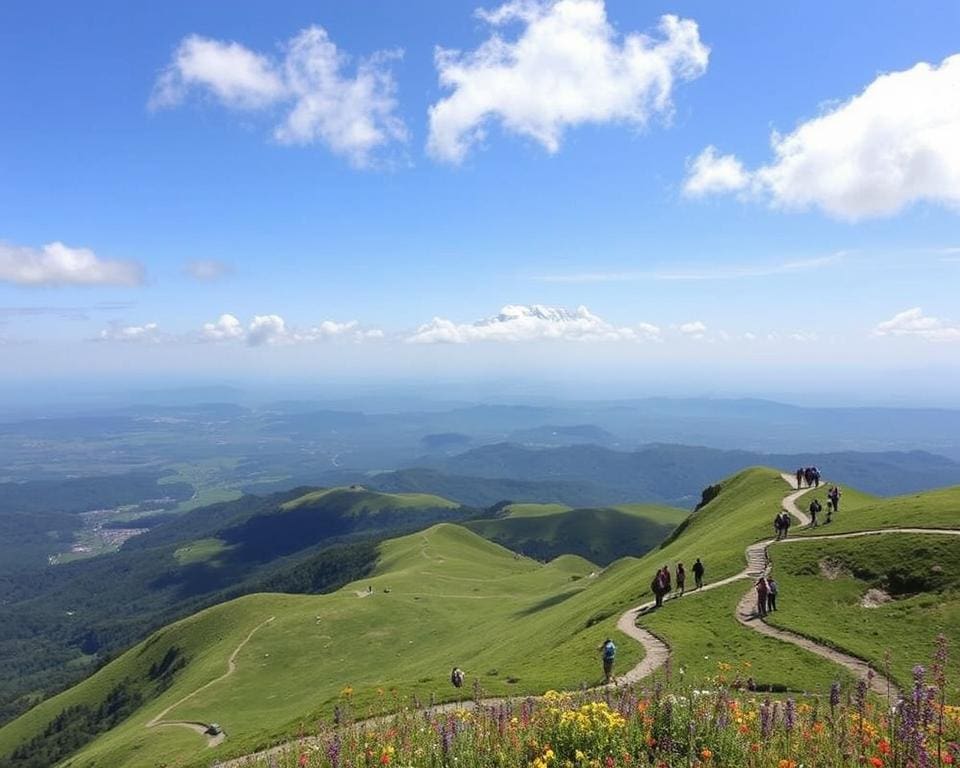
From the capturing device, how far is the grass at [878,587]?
31062 mm

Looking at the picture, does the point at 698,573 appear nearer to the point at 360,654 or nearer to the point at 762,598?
the point at 762,598

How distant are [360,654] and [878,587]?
2821 inches

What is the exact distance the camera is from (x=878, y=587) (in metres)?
37.9

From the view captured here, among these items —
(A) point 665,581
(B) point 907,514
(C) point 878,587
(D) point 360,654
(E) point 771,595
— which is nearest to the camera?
(E) point 771,595

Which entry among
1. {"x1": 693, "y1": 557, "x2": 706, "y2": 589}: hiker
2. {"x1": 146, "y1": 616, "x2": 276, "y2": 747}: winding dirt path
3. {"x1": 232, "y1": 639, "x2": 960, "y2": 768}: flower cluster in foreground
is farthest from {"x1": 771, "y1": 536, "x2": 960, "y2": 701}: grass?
{"x1": 146, "y1": 616, "x2": 276, "y2": 747}: winding dirt path

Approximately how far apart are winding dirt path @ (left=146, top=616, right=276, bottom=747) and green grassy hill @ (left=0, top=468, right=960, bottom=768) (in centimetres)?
120

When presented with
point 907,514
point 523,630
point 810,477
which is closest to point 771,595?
point 907,514

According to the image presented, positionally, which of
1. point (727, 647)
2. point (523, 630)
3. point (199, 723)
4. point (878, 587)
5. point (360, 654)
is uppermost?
point (878, 587)

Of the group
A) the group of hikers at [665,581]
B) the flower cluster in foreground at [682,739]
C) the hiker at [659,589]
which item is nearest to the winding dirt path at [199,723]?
the hiker at [659,589]

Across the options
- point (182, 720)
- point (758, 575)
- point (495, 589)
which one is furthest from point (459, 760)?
point (495, 589)

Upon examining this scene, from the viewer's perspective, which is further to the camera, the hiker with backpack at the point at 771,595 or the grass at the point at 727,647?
the hiker with backpack at the point at 771,595

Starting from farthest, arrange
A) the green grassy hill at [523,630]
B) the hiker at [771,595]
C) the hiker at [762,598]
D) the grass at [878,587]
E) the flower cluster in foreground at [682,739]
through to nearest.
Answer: the hiker at [771,595]
the hiker at [762,598]
the green grassy hill at [523,630]
the grass at [878,587]
the flower cluster in foreground at [682,739]

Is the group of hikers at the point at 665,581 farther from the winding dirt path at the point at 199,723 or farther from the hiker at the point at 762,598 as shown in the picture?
the winding dirt path at the point at 199,723

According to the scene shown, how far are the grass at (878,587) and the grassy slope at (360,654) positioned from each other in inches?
445
